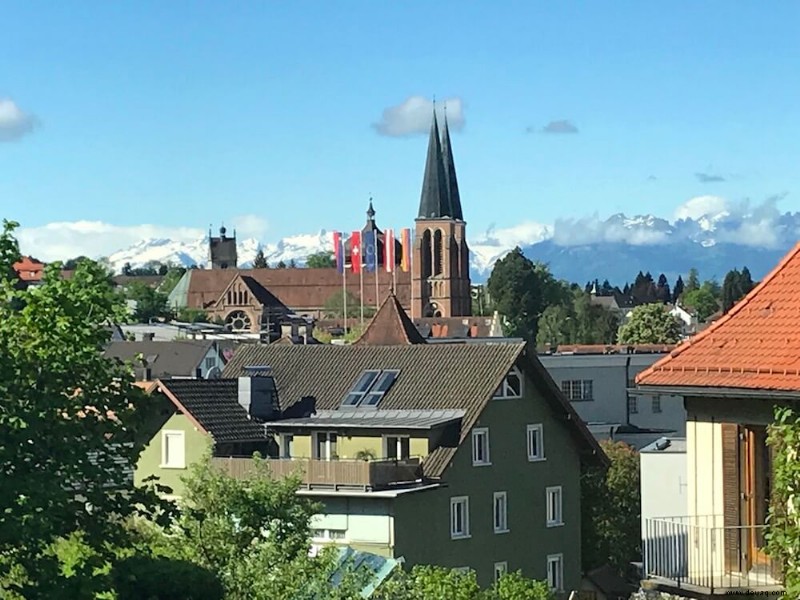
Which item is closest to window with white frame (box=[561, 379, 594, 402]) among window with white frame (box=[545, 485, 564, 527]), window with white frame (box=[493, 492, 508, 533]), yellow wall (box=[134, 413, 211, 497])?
window with white frame (box=[545, 485, 564, 527])

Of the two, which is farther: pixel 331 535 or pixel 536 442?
pixel 536 442

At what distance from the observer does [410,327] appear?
6756 centimetres

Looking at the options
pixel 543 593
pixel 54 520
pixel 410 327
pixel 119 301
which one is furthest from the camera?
pixel 410 327

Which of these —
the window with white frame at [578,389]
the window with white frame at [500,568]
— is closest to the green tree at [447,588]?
the window with white frame at [500,568]

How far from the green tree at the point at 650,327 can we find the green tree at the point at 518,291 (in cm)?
2639

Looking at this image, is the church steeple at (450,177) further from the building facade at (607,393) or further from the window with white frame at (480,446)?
the window with white frame at (480,446)

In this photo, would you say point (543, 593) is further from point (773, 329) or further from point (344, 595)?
point (773, 329)

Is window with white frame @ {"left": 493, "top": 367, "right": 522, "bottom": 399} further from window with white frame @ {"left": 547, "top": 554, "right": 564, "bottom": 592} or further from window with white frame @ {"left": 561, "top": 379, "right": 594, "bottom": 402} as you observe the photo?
window with white frame @ {"left": 561, "top": 379, "right": 594, "bottom": 402}

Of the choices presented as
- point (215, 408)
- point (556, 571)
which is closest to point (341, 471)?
point (215, 408)

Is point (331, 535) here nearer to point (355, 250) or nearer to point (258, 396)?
point (258, 396)

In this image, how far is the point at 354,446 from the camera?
4281cm

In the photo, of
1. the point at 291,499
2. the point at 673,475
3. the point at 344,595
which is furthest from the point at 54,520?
the point at 673,475

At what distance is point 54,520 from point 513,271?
6425 inches

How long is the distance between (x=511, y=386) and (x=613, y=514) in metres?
8.20
